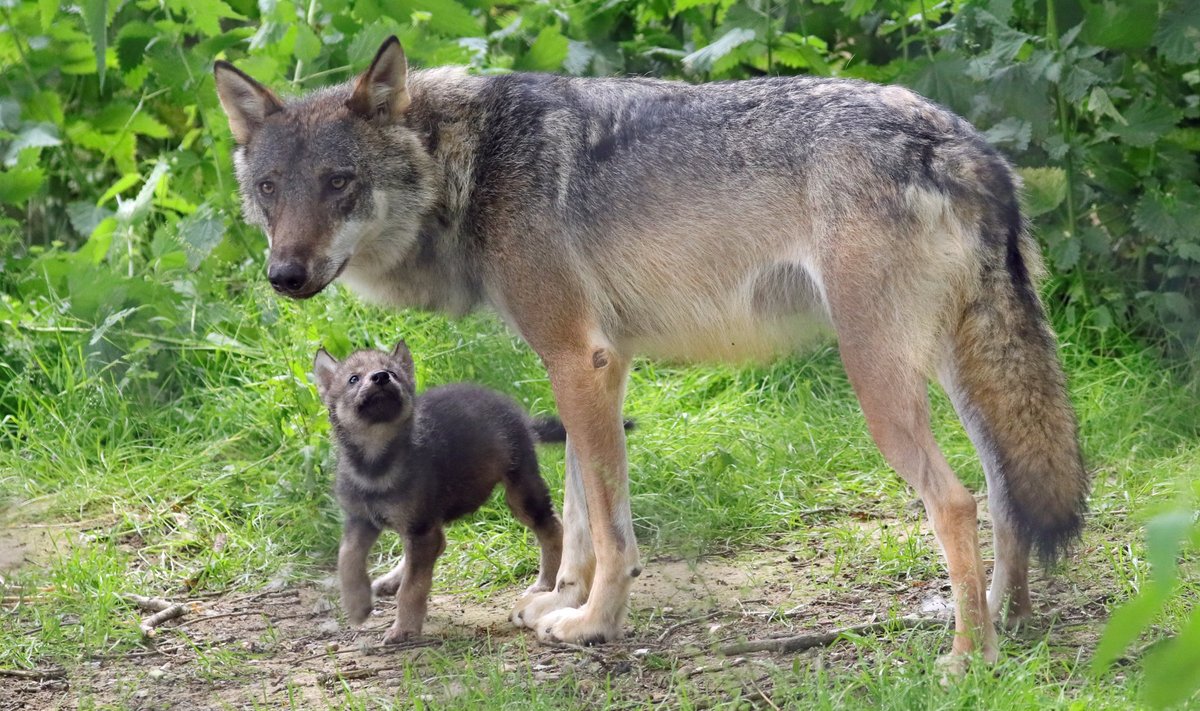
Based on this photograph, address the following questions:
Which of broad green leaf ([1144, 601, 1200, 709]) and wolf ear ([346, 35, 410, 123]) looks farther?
wolf ear ([346, 35, 410, 123])

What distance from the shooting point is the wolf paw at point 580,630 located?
4250mm

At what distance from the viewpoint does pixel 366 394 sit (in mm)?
4324

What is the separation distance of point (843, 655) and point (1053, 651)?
Result: 663mm

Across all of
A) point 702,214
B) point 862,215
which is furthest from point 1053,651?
point 702,214

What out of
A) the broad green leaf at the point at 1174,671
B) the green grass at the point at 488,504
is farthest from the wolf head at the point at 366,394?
the broad green leaf at the point at 1174,671

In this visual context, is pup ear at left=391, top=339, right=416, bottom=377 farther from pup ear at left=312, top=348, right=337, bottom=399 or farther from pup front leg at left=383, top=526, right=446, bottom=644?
pup front leg at left=383, top=526, right=446, bottom=644

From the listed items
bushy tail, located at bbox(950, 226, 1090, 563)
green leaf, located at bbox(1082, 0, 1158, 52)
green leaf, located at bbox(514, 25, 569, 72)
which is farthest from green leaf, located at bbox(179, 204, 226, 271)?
green leaf, located at bbox(1082, 0, 1158, 52)

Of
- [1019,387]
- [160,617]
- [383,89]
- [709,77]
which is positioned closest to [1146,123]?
[709,77]

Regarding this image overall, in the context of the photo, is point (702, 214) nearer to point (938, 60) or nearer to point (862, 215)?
point (862, 215)

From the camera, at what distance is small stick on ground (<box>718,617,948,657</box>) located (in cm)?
398

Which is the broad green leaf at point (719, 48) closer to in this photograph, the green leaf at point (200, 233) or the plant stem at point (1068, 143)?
the plant stem at point (1068, 143)

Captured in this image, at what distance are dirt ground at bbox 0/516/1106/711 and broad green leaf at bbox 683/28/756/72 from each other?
2.56 metres

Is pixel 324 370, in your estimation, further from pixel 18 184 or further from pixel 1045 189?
pixel 1045 189

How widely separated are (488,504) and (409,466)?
1.23 meters
